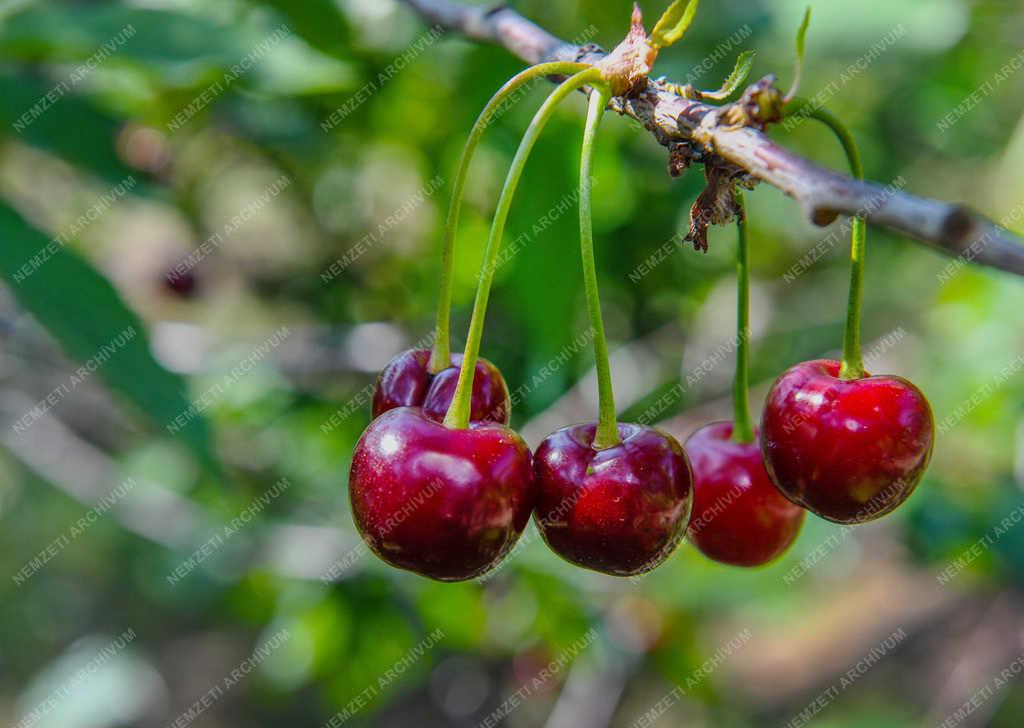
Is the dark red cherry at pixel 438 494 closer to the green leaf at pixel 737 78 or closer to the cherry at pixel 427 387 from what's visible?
the cherry at pixel 427 387

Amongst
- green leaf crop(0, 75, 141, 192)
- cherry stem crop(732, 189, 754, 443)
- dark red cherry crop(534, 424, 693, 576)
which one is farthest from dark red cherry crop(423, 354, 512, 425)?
green leaf crop(0, 75, 141, 192)

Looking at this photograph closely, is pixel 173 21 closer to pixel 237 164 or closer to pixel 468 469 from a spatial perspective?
pixel 468 469

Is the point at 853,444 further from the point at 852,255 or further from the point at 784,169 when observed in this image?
the point at 784,169

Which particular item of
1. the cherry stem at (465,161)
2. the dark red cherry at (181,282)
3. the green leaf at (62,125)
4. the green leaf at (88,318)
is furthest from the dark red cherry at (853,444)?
the dark red cherry at (181,282)

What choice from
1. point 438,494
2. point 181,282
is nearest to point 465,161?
point 438,494

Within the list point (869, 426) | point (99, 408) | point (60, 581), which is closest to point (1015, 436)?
point (869, 426)

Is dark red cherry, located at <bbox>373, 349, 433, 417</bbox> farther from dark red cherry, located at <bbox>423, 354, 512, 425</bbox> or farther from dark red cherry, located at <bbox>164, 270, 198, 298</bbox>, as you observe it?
dark red cherry, located at <bbox>164, 270, 198, 298</bbox>
